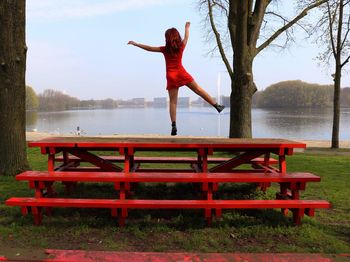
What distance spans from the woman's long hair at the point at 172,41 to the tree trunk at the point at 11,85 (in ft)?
11.2

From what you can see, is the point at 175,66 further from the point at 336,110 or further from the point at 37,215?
the point at 336,110

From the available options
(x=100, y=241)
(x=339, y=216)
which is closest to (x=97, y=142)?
(x=100, y=241)

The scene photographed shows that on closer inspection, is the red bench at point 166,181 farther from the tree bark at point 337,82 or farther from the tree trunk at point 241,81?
the tree bark at point 337,82

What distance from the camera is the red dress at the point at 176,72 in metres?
5.71

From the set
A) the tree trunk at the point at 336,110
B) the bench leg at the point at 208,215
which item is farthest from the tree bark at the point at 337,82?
the bench leg at the point at 208,215

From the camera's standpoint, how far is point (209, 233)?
4.58 metres

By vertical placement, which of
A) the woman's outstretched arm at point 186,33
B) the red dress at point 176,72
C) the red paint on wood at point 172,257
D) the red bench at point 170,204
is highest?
the woman's outstretched arm at point 186,33

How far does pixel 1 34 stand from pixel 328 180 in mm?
7067

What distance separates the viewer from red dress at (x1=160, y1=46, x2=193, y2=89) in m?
5.71

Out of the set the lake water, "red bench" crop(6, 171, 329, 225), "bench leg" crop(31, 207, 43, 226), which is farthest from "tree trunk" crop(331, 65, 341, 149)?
"bench leg" crop(31, 207, 43, 226)

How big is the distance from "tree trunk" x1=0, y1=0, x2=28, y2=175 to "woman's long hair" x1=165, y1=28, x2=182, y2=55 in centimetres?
340

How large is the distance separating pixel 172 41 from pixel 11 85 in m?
3.62

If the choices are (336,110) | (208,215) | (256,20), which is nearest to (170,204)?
(208,215)

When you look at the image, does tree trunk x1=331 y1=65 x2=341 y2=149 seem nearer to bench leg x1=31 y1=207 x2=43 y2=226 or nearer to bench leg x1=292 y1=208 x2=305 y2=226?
bench leg x1=292 y1=208 x2=305 y2=226
